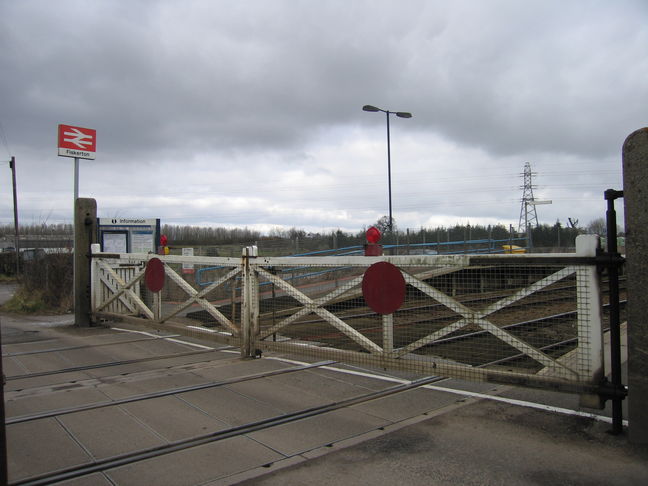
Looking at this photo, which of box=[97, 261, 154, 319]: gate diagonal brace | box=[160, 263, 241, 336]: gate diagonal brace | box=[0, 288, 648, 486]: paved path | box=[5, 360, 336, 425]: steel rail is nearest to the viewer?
box=[0, 288, 648, 486]: paved path

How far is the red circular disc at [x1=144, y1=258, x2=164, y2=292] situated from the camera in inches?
289

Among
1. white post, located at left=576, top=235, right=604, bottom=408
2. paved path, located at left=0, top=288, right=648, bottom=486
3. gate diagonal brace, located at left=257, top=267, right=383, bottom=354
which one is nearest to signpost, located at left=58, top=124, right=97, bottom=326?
paved path, located at left=0, top=288, right=648, bottom=486

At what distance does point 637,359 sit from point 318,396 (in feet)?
8.90

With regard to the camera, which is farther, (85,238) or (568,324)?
(568,324)

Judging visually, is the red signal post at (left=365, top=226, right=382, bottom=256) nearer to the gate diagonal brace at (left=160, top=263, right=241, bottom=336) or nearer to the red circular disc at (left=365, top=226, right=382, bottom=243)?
the red circular disc at (left=365, top=226, right=382, bottom=243)

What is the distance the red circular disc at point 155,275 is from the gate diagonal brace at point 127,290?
418mm

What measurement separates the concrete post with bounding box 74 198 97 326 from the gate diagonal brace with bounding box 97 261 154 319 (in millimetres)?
371

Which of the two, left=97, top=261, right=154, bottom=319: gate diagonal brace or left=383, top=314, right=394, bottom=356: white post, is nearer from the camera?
left=383, top=314, right=394, bottom=356: white post

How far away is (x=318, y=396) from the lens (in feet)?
15.6

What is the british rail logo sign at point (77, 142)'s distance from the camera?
379 inches

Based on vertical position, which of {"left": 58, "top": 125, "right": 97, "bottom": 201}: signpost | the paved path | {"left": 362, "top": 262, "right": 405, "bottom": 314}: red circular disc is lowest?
the paved path

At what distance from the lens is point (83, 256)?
9.39 meters

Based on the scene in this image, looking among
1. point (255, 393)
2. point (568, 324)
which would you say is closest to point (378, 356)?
point (255, 393)

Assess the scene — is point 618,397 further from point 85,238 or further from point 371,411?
point 85,238
